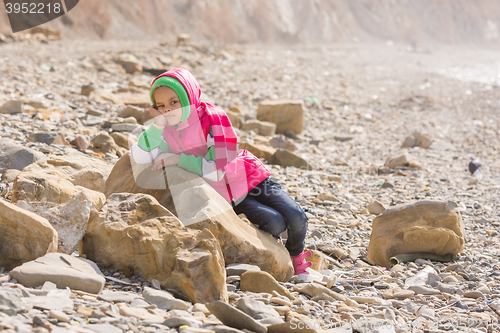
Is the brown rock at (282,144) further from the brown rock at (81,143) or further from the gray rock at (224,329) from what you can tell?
the gray rock at (224,329)

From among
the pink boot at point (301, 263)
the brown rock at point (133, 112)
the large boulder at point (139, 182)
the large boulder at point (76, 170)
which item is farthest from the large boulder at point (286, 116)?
the pink boot at point (301, 263)

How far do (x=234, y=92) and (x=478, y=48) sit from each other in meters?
58.5

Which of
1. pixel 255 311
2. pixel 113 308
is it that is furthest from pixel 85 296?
pixel 255 311

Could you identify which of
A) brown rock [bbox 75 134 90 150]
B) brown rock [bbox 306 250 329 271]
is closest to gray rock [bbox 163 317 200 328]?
brown rock [bbox 306 250 329 271]

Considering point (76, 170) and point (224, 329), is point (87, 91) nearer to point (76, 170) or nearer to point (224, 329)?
point (76, 170)

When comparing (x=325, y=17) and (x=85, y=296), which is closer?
(x=85, y=296)

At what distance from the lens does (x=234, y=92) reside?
12.2 meters

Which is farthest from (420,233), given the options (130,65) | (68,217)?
(130,65)

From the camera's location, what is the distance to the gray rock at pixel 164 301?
7.91 ft

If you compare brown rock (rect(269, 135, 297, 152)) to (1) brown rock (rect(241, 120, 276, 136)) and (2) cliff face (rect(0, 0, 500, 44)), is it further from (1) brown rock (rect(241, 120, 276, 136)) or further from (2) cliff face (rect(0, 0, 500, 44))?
(2) cliff face (rect(0, 0, 500, 44))

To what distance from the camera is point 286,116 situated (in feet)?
30.6

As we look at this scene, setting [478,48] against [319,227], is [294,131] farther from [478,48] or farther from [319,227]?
[478,48]

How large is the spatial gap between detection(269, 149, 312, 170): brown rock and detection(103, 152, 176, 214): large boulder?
3451mm

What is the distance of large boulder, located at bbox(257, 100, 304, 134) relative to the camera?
930 centimetres
